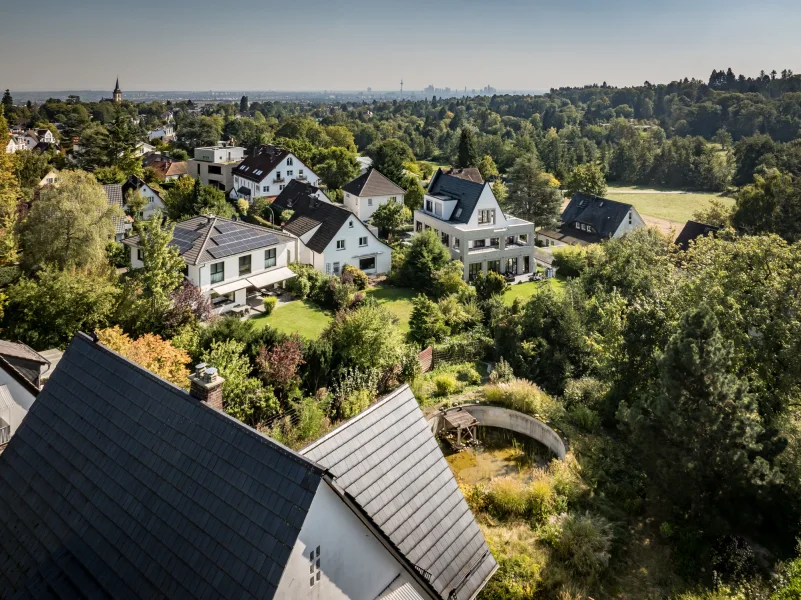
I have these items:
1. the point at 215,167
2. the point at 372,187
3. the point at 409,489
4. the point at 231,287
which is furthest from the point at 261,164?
the point at 409,489

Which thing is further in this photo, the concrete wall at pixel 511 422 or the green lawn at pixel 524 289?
the green lawn at pixel 524 289

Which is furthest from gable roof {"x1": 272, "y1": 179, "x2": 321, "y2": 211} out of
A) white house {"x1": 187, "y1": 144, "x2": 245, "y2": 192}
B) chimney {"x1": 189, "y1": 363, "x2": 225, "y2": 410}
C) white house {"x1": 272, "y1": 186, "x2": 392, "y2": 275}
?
chimney {"x1": 189, "y1": 363, "x2": 225, "y2": 410}

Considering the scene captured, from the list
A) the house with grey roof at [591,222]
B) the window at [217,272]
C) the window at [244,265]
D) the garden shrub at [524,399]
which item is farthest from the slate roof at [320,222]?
the house with grey roof at [591,222]

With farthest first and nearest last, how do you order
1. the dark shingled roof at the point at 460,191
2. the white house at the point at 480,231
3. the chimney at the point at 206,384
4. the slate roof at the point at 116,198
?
the slate roof at the point at 116,198
the dark shingled roof at the point at 460,191
the white house at the point at 480,231
the chimney at the point at 206,384

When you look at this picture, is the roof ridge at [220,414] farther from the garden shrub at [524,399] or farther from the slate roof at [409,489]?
the garden shrub at [524,399]

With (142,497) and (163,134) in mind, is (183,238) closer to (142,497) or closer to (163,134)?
(142,497)

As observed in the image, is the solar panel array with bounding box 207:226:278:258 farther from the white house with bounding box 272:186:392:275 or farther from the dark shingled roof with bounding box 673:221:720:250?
the dark shingled roof with bounding box 673:221:720:250
